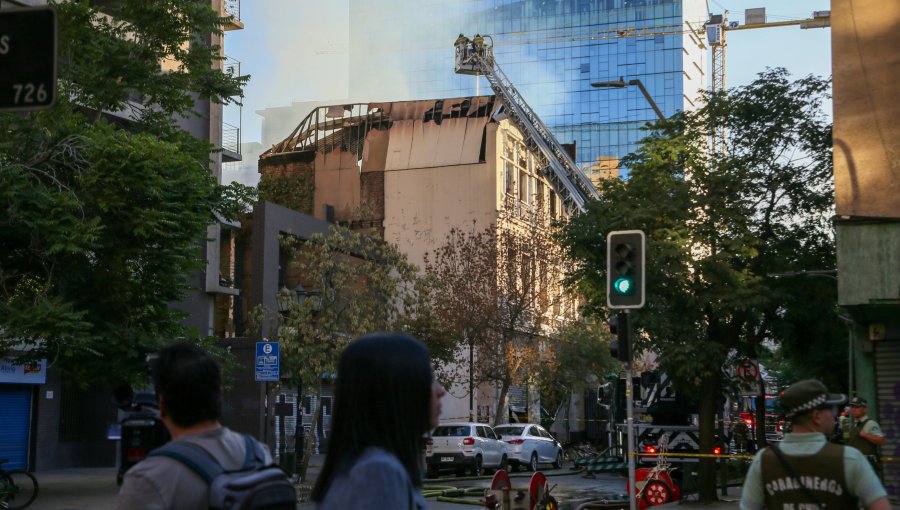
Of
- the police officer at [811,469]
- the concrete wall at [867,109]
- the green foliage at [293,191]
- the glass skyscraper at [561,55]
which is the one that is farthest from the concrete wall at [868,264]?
the glass skyscraper at [561,55]

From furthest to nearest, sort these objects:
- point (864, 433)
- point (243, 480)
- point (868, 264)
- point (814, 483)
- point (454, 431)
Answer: point (454, 431)
point (868, 264)
point (864, 433)
point (814, 483)
point (243, 480)

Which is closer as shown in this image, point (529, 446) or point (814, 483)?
point (814, 483)

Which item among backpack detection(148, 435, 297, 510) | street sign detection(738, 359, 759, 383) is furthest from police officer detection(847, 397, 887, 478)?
backpack detection(148, 435, 297, 510)

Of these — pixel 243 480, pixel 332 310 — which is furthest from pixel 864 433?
pixel 332 310

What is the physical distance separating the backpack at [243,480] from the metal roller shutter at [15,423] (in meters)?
28.7

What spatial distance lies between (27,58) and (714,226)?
19.2 meters

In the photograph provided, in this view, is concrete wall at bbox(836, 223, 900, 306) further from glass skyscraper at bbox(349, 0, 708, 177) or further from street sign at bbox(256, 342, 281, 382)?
glass skyscraper at bbox(349, 0, 708, 177)

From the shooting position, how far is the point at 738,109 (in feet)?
84.6

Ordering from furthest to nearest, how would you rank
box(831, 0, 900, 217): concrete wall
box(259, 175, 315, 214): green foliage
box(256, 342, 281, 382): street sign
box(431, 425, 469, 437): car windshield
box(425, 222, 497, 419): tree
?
1. box(259, 175, 315, 214): green foliage
2. box(425, 222, 497, 419): tree
3. box(431, 425, 469, 437): car windshield
4. box(256, 342, 281, 382): street sign
5. box(831, 0, 900, 217): concrete wall

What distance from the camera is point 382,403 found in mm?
3131

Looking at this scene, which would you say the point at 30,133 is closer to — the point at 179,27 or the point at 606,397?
the point at 179,27

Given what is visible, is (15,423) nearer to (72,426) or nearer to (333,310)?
(72,426)

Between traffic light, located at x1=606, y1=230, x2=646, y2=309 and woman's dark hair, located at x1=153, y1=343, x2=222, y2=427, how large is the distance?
11.7m

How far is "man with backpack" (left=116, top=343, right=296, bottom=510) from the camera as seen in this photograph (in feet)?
11.3
